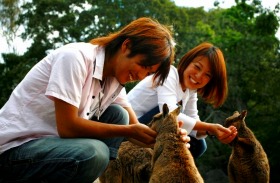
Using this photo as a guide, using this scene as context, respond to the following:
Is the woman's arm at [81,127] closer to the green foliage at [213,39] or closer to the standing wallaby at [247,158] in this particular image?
the standing wallaby at [247,158]

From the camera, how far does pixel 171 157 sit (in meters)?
2.98

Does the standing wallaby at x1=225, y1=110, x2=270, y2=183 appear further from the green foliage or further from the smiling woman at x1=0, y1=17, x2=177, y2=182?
the green foliage

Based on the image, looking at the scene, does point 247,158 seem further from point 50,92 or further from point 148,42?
point 50,92

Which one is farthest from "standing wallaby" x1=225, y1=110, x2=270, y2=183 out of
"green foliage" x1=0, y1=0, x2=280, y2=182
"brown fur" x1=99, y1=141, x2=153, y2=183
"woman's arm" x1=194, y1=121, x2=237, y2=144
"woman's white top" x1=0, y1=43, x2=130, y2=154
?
"green foliage" x1=0, y1=0, x2=280, y2=182

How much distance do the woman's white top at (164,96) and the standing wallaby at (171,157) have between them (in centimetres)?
69

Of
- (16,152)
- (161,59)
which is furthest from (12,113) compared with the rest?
(161,59)

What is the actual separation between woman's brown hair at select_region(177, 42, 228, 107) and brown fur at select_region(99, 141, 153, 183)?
0.79 meters

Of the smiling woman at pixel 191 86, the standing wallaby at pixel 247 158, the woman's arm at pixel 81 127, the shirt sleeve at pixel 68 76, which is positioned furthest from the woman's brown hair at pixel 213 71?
the shirt sleeve at pixel 68 76

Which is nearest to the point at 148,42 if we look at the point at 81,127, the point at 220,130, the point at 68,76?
the point at 68,76

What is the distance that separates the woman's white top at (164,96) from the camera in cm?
399

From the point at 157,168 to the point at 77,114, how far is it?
65 centimetres

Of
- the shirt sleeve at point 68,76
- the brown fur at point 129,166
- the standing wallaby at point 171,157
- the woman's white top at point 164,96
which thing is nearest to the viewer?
the shirt sleeve at point 68,76

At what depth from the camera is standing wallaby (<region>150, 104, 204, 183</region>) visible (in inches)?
112

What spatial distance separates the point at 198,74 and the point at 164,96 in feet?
1.30
